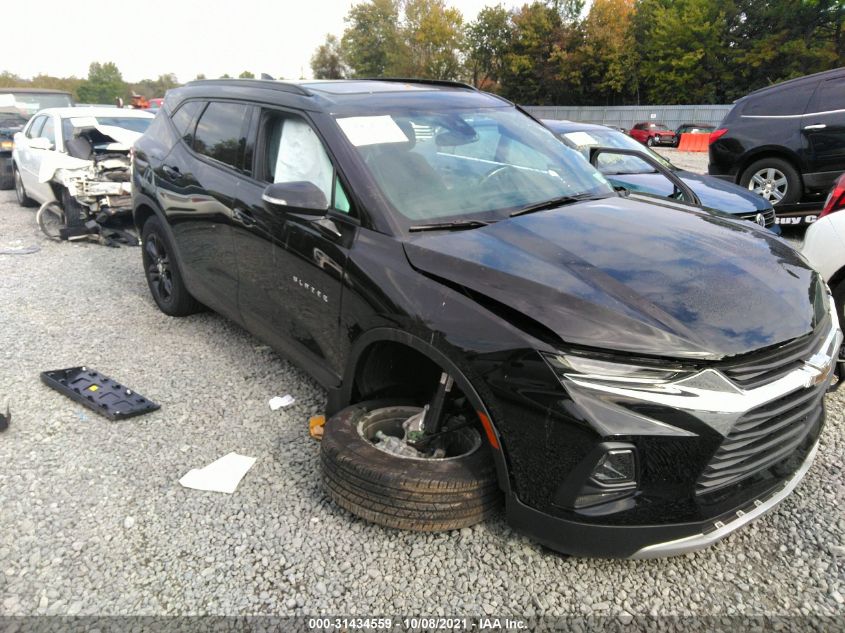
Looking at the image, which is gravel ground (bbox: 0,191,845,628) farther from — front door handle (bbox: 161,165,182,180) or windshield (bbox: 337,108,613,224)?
front door handle (bbox: 161,165,182,180)

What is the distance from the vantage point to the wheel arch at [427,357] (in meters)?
2.42

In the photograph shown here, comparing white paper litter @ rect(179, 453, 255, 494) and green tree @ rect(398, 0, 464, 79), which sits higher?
green tree @ rect(398, 0, 464, 79)

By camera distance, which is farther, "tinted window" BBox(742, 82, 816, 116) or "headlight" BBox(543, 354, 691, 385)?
"tinted window" BBox(742, 82, 816, 116)

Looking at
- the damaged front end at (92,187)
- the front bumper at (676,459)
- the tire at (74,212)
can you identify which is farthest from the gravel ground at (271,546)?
the tire at (74,212)

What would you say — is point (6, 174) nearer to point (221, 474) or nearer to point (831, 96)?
point (221, 474)

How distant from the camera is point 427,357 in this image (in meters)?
2.80

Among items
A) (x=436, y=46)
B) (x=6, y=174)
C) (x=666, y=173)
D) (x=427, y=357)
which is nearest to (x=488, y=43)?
(x=436, y=46)

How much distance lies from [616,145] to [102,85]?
103 m

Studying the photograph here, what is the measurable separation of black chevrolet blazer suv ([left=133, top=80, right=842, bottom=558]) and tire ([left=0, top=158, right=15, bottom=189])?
12.6m

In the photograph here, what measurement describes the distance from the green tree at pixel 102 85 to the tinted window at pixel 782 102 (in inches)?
3057

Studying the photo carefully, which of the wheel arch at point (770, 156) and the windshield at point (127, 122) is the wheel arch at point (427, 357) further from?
the windshield at point (127, 122)

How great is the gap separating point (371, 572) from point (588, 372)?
121cm

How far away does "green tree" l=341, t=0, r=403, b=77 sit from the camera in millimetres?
79312

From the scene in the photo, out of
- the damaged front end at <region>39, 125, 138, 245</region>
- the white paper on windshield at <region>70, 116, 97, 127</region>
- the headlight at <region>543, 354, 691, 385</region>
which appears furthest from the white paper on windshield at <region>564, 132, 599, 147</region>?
the white paper on windshield at <region>70, 116, 97, 127</region>
